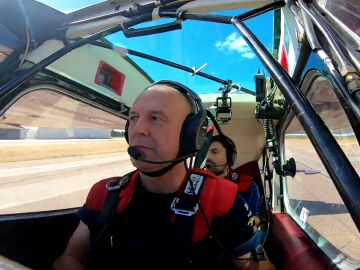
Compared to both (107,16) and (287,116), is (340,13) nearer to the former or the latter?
(107,16)

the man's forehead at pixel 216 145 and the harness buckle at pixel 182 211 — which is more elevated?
the man's forehead at pixel 216 145

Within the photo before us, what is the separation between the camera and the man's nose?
44.3 inches

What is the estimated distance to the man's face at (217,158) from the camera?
2760mm

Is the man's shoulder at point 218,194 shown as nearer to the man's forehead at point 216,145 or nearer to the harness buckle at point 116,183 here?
the harness buckle at point 116,183

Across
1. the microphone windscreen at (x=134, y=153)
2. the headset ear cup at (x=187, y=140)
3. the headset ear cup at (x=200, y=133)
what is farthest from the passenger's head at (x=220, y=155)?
the microphone windscreen at (x=134, y=153)

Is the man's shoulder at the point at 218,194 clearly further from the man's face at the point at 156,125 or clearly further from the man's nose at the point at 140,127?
the man's nose at the point at 140,127

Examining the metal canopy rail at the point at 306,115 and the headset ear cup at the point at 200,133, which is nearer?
the metal canopy rail at the point at 306,115

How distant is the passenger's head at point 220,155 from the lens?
2.76 meters

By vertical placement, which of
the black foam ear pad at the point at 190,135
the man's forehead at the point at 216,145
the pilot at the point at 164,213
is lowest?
the pilot at the point at 164,213

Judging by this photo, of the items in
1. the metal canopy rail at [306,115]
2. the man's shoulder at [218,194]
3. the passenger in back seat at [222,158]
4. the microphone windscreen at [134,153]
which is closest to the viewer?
the metal canopy rail at [306,115]

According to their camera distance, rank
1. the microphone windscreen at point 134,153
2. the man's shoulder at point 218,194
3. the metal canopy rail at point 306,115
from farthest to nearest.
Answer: the man's shoulder at point 218,194 < the microphone windscreen at point 134,153 < the metal canopy rail at point 306,115

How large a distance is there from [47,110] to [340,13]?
6.29 feet

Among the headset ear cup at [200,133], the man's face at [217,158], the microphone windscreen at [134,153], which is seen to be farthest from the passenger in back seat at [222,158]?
the microphone windscreen at [134,153]

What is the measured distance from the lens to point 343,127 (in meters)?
1.09
